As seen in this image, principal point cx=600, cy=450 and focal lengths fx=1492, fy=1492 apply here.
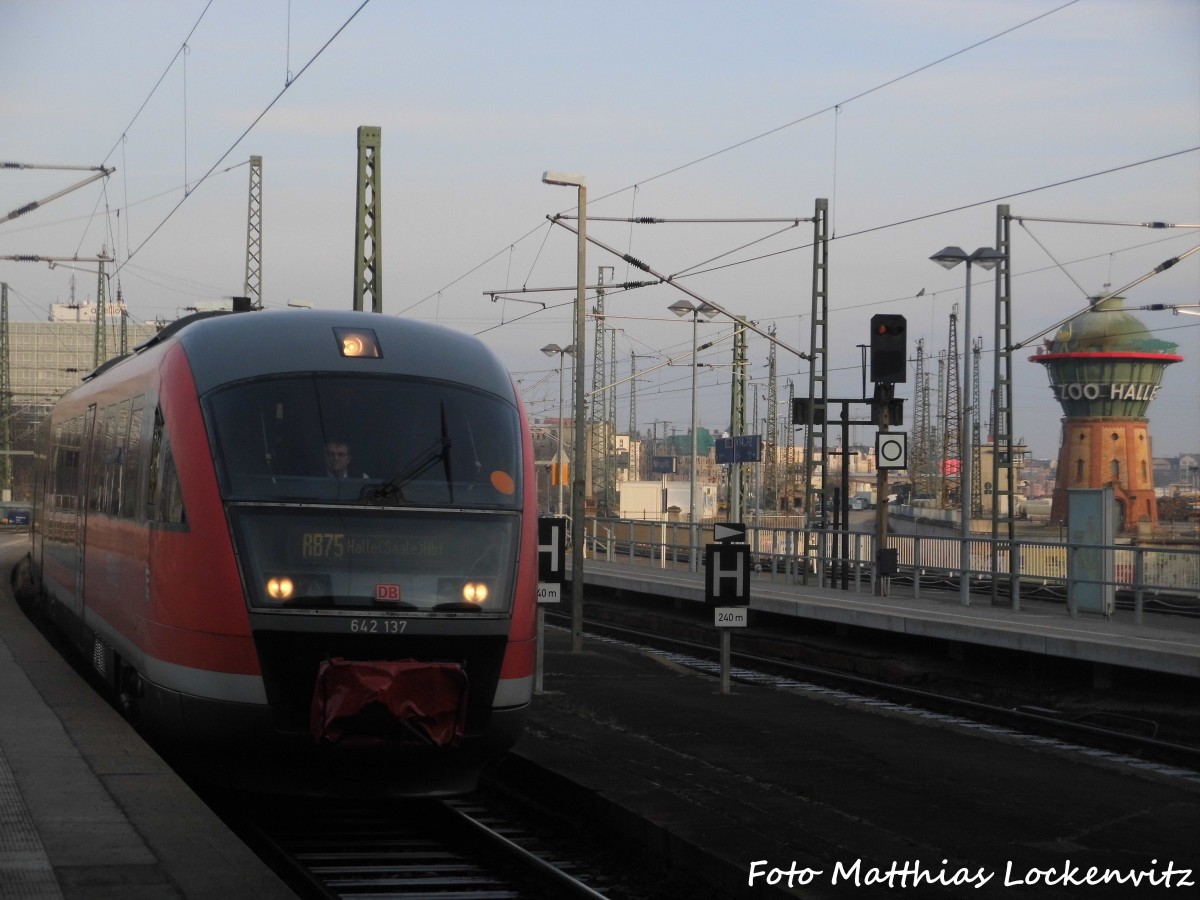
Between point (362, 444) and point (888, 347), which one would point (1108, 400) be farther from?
point (362, 444)

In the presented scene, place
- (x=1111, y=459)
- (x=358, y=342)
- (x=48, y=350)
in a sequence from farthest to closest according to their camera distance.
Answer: (x=48, y=350) < (x=1111, y=459) < (x=358, y=342)

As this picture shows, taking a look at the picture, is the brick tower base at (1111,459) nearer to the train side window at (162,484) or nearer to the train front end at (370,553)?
the train front end at (370,553)

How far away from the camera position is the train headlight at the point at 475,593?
916 centimetres

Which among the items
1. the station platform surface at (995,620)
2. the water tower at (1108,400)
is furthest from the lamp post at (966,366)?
the water tower at (1108,400)

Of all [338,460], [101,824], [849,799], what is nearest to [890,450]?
[849,799]

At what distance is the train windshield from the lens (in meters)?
9.17

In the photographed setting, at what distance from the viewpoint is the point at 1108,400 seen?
76062mm

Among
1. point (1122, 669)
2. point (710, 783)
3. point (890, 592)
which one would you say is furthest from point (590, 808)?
point (890, 592)

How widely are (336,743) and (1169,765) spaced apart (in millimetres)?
7250

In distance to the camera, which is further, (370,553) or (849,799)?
(849,799)

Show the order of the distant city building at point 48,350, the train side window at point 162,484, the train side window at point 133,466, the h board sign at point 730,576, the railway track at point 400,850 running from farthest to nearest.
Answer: the distant city building at point 48,350
the h board sign at point 730,576
the train side window at point 133,466
the train side window at point 162,484
the railway track at point 400,850

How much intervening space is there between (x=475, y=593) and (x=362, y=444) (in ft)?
3.92

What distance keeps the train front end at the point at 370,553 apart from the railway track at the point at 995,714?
19.4ft

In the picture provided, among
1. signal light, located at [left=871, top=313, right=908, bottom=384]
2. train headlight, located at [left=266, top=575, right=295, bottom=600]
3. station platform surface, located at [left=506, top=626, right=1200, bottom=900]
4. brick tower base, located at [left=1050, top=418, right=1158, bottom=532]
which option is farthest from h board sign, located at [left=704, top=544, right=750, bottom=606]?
brick tower base, located at [left=1050, top=418, right=1158, bottom=532]
